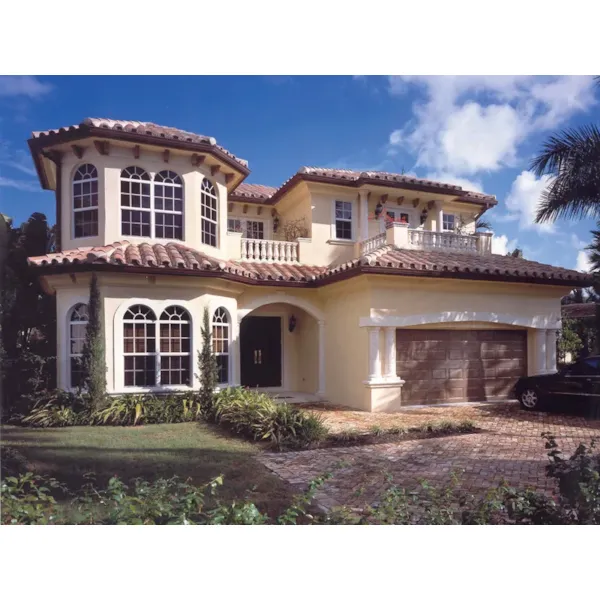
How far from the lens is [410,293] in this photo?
11.6m

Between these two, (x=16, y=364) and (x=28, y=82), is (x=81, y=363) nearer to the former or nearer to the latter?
(x=16, y=364)

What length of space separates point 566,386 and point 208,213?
9.76 m

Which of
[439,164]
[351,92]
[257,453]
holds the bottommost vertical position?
[257,453]

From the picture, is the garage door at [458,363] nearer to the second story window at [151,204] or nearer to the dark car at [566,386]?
the dark car at [566,386]

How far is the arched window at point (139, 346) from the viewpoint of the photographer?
1040cm

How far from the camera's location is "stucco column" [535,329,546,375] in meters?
12.9

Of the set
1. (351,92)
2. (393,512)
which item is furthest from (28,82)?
(393,512)

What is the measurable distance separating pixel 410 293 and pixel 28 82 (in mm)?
8936

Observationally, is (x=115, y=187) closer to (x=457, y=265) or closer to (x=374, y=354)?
(x=374, y=354)

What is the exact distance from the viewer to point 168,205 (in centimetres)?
1129

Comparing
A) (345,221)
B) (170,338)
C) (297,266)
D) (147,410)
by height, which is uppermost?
(345,221)

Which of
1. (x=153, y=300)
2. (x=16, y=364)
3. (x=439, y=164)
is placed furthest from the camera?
(x=153, y=300)

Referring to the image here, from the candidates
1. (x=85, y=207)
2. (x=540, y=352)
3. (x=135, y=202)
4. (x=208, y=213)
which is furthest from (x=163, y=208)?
(x=540, y=352)
